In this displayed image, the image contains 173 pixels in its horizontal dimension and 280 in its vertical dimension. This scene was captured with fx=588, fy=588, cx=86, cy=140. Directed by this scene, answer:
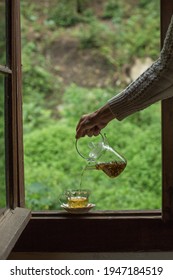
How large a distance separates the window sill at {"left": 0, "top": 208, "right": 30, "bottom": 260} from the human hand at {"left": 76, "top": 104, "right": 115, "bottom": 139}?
0.92 ft

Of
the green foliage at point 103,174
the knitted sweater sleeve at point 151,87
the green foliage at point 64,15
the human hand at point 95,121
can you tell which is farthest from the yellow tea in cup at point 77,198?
the green foliage at point 64,15

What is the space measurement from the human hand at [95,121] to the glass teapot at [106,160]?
4.9 inches

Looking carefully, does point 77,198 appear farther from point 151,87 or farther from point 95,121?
point 151,87

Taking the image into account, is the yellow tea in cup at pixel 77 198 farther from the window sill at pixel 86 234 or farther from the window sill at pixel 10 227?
the window sill at pixel 10 227

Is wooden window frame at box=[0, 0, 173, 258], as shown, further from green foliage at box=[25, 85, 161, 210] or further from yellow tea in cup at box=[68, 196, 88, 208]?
green foliage at box=[25, 85, 161, 210]

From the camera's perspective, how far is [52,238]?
1.89m

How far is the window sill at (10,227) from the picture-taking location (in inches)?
50.6

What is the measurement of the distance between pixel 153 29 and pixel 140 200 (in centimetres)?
179

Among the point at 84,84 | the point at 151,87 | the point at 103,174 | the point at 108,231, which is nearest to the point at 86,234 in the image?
the point at 108,231

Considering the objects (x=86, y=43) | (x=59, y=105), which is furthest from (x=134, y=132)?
(x=86, y=43)

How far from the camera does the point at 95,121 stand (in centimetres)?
165

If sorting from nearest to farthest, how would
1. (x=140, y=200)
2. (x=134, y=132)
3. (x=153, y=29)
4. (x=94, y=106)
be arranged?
(x=140, y=200)
(x=134, y=132)
(x=94, y=106)
(x=153, y=29)

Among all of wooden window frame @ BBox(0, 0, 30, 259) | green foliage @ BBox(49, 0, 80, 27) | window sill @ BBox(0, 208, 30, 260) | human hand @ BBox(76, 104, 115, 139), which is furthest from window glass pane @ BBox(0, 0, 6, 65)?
green foliage @ BBox(49, 0, 80, 27)
